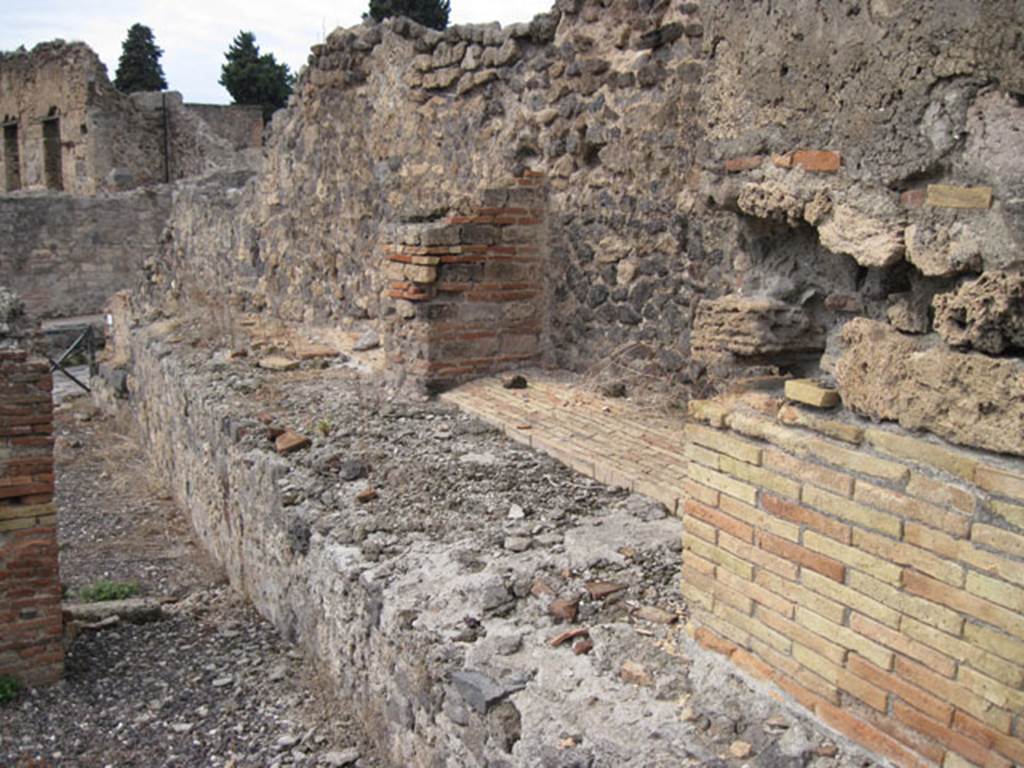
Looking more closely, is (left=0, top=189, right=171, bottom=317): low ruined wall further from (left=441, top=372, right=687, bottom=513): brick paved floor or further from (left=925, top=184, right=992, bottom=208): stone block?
(left=925, top=184, right=992, bottom=208): stone block

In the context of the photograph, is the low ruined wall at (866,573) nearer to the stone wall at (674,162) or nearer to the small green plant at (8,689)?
the stone wall at (674,162)

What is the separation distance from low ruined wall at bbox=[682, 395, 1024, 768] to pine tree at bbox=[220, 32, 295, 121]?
30.3m

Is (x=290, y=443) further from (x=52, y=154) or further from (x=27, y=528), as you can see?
(x=52, y=154)

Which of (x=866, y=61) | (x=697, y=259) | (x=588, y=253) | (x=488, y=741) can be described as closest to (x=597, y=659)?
(x=488, y=741)

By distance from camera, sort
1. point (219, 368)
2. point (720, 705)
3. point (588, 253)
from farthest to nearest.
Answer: point (219, 368), point (588, 253), point (720, 705)

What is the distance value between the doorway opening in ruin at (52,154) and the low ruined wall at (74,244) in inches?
132

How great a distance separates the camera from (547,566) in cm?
355

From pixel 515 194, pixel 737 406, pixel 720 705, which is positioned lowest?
pixel 720 705

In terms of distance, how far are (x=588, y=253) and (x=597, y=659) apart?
372 cm

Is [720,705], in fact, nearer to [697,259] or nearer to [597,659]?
[597,659]

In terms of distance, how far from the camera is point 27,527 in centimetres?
455

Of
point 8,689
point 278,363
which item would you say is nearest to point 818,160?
point 8,689

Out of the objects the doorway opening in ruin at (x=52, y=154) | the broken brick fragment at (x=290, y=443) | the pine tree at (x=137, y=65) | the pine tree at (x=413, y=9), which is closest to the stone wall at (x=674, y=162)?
the broken brick fragment at (x=290, y=443)

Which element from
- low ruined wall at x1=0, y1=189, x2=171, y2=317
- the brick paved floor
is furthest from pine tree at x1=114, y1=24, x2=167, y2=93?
the brick paved floor
